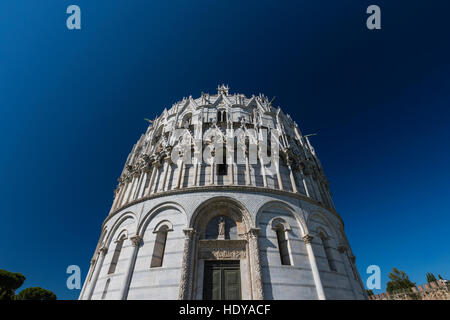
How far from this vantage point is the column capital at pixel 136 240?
12328 mm

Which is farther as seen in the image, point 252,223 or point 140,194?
point 140,194

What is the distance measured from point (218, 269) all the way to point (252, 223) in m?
3.09

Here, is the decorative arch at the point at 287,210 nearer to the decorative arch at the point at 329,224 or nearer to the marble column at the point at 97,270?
the decorative arch at the point at 329,224

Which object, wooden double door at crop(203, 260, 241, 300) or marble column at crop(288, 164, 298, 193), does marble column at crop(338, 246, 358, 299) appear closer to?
marble column at crop(288, 164, 298, 193)

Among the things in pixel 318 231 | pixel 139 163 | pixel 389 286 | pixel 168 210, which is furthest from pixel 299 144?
pixel 389 286

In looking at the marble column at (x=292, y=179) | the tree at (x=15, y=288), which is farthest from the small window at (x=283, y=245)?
the tree at (x=15, y=288)

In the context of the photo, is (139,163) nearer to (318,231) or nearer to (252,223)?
(252,223)

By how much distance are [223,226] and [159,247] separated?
390 cm

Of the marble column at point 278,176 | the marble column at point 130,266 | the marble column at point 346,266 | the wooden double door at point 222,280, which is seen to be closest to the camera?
the wooden double door at point 222,280

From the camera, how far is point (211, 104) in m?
19.9

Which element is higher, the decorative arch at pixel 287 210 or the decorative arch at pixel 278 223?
the decorative arch at pixel 287 210

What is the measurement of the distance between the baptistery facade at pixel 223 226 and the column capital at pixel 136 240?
0.06 m
